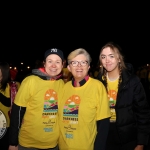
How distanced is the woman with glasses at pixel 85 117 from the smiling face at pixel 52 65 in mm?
412

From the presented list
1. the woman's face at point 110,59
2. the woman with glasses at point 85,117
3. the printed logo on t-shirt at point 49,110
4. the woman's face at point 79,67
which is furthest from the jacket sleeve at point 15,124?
the woman's face at point 110,59

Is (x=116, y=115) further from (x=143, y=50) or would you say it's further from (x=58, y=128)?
(x=143, y=50)

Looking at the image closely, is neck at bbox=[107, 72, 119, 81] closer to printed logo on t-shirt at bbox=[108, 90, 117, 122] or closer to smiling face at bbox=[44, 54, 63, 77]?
printed logo on t-shirt at bbox=[108, 90, 117, 122]

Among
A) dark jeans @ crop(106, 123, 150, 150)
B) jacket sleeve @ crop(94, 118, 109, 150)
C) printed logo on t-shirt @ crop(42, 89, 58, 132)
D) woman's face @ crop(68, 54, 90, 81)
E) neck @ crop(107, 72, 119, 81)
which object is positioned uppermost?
woman's face @ crop(68, 54, 90, 81)

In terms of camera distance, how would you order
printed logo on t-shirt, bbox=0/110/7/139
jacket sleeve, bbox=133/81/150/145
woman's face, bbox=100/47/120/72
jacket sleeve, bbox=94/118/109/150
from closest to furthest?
jacket sleeve, bbox=94/118/109/150, jacket sleeve, bbox=133/81/150/145, woman's face, bbox=100/47/120/72, printed logo on t-shirt, bbox=0/110/7/139

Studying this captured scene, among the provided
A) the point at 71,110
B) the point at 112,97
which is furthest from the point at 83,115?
the point at 112,97

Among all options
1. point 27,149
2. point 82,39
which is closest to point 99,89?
point 27,149

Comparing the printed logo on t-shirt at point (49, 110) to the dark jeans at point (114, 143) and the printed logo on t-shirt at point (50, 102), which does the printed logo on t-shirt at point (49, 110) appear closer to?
the printed logo on t-shirt at point (50, 102)

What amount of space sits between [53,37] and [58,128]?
204 ft

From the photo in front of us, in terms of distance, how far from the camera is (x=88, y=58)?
2977 mm

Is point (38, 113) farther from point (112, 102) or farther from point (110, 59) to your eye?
point (110, 59)

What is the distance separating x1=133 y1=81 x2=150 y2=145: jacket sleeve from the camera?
2977 mm

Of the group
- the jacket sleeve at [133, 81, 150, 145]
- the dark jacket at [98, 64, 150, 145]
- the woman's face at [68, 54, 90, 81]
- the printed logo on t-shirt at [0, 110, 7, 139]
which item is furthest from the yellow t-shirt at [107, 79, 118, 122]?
the printed logo on t-shirt at [0, 110, 7, 139]

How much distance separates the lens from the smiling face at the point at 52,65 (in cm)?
308
